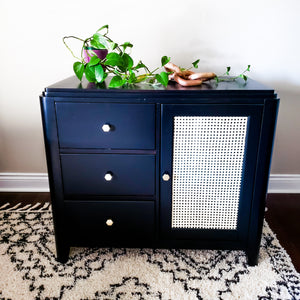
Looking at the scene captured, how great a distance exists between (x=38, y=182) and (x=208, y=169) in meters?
1.09

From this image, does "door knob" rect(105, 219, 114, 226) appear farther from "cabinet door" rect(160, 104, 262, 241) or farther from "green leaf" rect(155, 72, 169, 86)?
"green leaf" rect(155, 72, 169, 86)

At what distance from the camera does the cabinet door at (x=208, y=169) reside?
1019 millimetres

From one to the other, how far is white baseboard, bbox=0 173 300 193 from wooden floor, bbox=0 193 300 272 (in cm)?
4

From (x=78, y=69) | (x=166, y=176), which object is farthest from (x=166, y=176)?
(x=78, y=69)

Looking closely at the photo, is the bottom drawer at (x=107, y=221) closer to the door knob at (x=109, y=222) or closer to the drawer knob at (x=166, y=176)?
the door knob at (x=109, y=222)

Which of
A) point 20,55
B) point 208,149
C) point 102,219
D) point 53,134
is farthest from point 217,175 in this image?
point 20,55

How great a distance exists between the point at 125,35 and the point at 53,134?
27.7 inches

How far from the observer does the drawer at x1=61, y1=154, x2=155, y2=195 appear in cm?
108

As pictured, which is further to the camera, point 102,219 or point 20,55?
point 20,55

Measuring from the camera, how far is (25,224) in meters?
1.45

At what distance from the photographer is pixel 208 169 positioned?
3.57 ft

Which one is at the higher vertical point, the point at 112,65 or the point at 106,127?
the point at 112,65

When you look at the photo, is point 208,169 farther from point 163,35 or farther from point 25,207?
point 25,207

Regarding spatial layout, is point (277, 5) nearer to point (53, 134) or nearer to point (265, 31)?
point (265, 31)
